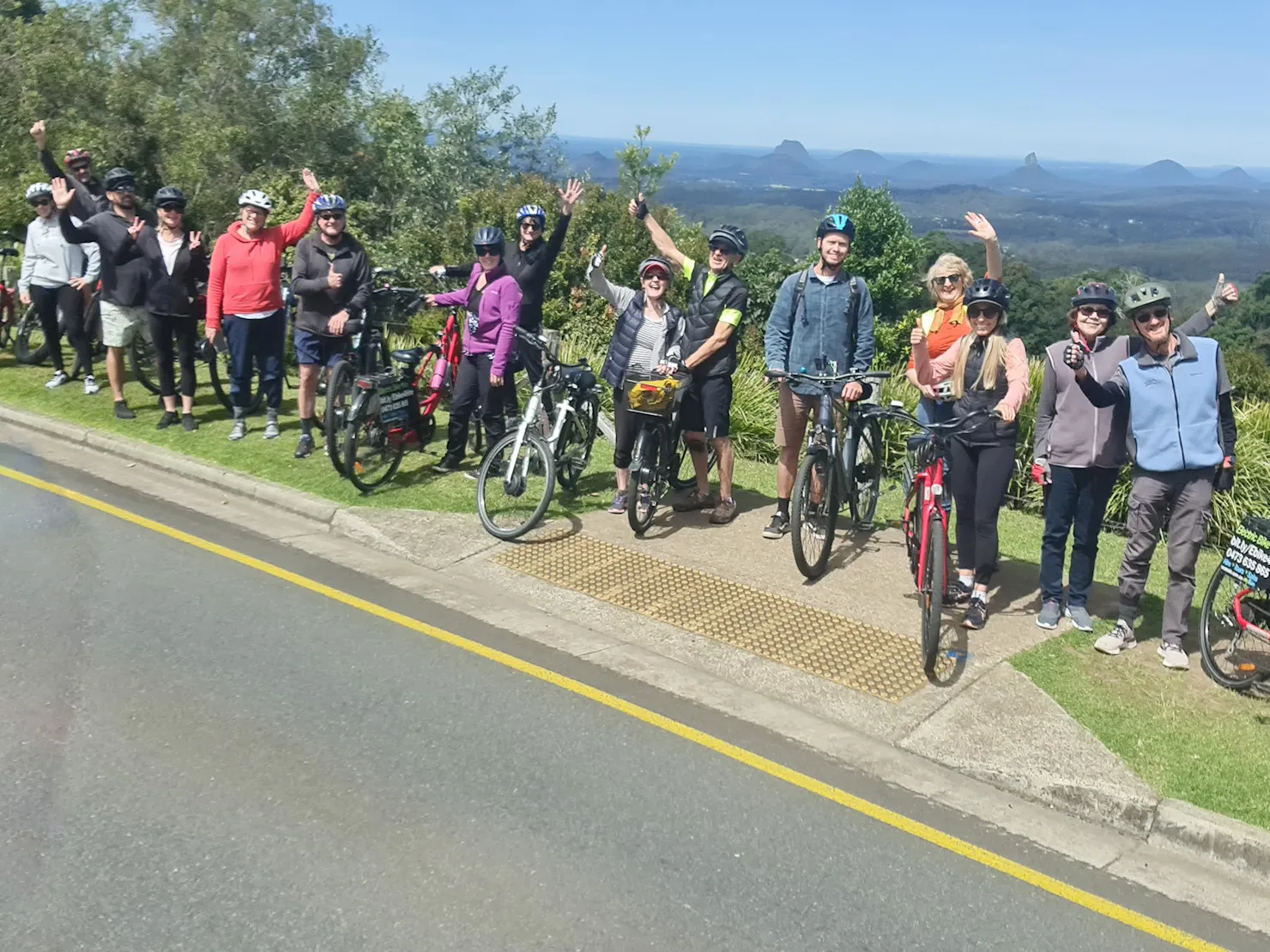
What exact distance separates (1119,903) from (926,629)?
183 centimetres

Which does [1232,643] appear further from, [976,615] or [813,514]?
[813,514]

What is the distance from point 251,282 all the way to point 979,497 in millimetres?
6117

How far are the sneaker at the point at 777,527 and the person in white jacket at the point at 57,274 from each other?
23.6 ft

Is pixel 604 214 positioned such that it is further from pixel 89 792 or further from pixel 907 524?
pixel 89 792

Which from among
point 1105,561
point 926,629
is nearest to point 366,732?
point 926,629

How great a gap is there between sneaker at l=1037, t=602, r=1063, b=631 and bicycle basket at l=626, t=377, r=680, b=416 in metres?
2.70

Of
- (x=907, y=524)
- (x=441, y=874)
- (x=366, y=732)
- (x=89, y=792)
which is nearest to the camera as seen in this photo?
(x=441, y=874)

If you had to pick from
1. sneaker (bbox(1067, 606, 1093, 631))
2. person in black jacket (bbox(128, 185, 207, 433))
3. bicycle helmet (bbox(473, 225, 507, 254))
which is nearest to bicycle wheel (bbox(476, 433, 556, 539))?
bicycle helmet (bbox(473, 225, 507, 254))

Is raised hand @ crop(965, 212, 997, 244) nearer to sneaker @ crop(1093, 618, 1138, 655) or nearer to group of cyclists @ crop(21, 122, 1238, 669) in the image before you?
group of cyclists @ crop(21, 122, 1238, 669)

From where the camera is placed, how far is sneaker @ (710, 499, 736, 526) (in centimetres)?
826

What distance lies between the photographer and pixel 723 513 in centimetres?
827

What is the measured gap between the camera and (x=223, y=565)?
7.05m

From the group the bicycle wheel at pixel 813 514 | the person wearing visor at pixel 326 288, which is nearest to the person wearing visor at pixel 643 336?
the bicycle wheel at pixel 813 514

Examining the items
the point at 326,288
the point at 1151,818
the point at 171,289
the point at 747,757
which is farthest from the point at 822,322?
the point at 171,289
